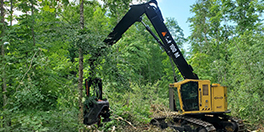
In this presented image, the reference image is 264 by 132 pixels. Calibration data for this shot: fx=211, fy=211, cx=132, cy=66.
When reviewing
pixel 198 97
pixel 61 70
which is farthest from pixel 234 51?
pixel 61 70

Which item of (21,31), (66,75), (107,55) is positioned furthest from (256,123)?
(21,31)

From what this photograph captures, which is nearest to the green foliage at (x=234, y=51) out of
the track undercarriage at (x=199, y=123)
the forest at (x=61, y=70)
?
the forest at (x=61, y=70)

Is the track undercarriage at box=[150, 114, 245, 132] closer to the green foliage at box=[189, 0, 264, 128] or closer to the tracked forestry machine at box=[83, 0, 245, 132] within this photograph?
the tracked forestry machine at box=[83, 0, 245, 132]

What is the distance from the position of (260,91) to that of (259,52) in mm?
1667

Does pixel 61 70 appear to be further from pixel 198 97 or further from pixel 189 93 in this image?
pixel 198 97

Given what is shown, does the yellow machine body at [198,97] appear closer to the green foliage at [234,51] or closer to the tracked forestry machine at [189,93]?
the tracked forestry machine at [189,93]

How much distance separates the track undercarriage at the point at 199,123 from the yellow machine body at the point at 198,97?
408 mm

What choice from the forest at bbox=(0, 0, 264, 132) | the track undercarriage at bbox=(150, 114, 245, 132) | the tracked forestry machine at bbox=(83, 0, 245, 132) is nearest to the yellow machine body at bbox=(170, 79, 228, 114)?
the tracked forestry machine at bbox=(83, 0, 245, 132)

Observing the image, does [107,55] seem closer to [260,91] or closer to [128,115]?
[128,115]

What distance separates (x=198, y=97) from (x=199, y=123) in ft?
3.13

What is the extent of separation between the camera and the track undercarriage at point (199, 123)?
738 centimetres

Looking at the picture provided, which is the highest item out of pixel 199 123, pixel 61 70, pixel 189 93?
pixel 61 70

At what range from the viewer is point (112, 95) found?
888cm

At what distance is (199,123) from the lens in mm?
7254
